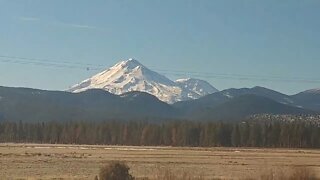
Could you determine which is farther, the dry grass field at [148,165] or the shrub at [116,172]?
the dry grass field at [148,165]

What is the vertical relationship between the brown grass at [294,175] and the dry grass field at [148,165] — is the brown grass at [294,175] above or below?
above

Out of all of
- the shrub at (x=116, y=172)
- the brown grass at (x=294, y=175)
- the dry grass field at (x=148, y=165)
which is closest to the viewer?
the brown grass at (x=294, y=175)

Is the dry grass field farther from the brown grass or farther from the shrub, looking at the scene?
the brown grass

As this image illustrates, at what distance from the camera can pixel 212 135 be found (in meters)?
198

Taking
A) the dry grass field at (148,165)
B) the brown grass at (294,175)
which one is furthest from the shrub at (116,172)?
the brown grass at (294,175)

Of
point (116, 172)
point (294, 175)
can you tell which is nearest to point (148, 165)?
point (116, 172)

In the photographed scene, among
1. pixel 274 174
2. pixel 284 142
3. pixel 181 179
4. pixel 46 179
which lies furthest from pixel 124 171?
pixel 284 142

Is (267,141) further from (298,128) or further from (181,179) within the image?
(181,179)

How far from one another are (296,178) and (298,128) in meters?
161

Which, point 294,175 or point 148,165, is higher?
point 294,175

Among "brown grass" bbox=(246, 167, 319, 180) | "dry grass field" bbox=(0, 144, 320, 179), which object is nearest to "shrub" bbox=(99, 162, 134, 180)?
"dry grass field" bbox=(0, 144, 320, 179)

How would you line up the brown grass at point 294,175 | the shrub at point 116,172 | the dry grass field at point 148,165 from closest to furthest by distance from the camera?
the brown grass at point 294,175 < the shrub at point 116,172 < the dry grass field at point 148,165

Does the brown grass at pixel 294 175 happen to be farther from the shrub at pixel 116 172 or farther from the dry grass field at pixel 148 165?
the shrub at pixel 116 172

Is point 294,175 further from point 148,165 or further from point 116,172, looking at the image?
point 148,165
